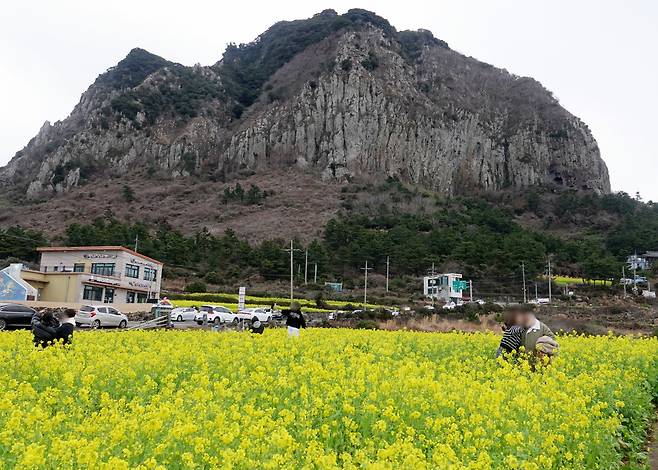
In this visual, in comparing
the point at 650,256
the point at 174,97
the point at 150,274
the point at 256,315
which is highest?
the point at 174,97

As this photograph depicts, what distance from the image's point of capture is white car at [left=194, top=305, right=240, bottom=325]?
3165 centimetres

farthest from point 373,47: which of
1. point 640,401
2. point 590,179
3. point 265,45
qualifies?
point 640,401

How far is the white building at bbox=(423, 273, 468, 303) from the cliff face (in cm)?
6066

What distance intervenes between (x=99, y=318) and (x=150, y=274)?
65.6ft

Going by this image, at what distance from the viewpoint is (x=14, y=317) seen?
22.5 meters

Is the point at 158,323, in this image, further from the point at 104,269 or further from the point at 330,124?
the point at 330,124

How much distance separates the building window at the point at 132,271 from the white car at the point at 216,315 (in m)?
13.9

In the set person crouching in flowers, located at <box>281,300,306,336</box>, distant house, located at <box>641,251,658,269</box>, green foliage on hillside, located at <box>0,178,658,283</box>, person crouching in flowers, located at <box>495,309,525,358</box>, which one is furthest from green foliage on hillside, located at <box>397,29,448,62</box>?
person crouching in flowers, located at <box>495,309,525,358</box>

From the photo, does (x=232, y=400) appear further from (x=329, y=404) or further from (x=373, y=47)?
(x=373, y=47)

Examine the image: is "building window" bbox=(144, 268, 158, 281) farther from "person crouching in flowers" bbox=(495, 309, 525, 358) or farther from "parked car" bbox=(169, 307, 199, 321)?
"person crouching in flowers" bbox=(495, 309, 525, 358)

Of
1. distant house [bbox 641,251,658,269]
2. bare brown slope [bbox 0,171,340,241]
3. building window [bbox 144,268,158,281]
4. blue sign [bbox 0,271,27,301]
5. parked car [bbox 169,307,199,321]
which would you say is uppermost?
bare brown slope [bbox 0,171,340,241]

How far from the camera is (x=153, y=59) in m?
163

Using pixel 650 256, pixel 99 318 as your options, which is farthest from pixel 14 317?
pixel 650 256

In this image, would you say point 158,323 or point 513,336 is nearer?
point 513,336
